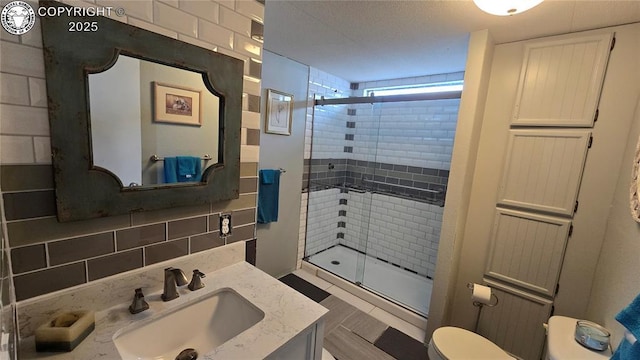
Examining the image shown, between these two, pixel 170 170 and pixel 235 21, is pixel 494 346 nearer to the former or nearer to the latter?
pixel 170 170

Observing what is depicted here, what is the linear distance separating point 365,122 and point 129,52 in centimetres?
261

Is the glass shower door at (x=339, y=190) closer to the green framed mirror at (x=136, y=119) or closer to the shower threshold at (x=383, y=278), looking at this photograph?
the shower threshold at (x=383, y=278)

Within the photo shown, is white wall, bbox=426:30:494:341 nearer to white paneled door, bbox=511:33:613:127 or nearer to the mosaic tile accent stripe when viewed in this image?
white paneled door, bbox=511:33:613:127

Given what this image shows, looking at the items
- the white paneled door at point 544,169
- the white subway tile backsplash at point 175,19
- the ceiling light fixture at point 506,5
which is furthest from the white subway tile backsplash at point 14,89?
the white paneled door at point 544,169

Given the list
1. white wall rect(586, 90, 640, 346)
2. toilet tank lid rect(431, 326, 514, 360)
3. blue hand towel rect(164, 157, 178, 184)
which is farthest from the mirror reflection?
white wall rect(586, 90, 640, 346)

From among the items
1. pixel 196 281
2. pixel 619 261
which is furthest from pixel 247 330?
pixel 619 261

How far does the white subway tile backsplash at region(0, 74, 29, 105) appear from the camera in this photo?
0.67m

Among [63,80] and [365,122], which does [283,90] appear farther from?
[63,80]

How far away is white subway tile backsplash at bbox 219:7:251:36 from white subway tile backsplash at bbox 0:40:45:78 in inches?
24.5

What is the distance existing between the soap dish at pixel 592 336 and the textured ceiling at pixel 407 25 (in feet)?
5.23

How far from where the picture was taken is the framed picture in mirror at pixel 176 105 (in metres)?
0.99

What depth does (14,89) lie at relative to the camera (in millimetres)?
688

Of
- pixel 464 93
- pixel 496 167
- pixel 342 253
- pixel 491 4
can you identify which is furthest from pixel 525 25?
pixel 342 253

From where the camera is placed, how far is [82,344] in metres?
0.76
